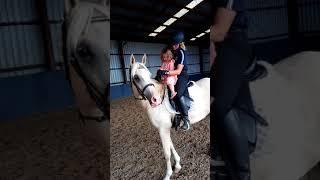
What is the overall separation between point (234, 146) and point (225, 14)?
337 mm

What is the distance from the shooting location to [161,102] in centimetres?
90

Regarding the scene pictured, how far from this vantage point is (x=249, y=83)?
2.48 feet

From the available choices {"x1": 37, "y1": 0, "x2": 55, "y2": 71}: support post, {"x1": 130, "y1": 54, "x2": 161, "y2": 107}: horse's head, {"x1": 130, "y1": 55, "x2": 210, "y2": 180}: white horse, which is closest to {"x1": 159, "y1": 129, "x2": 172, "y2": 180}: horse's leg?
{"x1": 130, "y1": 55, "x2": 210, "y2": 180}: white horse

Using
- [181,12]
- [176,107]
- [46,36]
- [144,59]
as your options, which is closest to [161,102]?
[176,107]

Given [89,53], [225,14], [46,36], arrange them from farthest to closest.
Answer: [46,36] < [89,53] < [225,14]

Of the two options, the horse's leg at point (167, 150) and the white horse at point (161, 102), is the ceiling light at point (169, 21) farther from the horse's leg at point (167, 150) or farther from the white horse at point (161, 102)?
the horse's leg at point (167, 150)

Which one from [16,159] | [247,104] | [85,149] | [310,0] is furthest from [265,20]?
[16,159]

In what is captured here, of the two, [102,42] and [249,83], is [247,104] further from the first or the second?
[102,42]

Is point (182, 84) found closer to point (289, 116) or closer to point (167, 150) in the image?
point (167, 150)

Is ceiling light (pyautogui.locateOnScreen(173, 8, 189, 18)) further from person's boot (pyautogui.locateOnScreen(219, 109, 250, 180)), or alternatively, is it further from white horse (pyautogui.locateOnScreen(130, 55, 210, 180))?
person's boot (pyautogui.locateOnScreen(219, 109, 250, 180))

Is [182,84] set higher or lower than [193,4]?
lower

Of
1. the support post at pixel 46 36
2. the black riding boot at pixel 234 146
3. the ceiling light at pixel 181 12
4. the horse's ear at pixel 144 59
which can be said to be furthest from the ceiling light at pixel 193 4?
the support post at pixel 46 36

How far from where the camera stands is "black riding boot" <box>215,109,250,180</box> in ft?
2.55

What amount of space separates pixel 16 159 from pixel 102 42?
0.74 m
